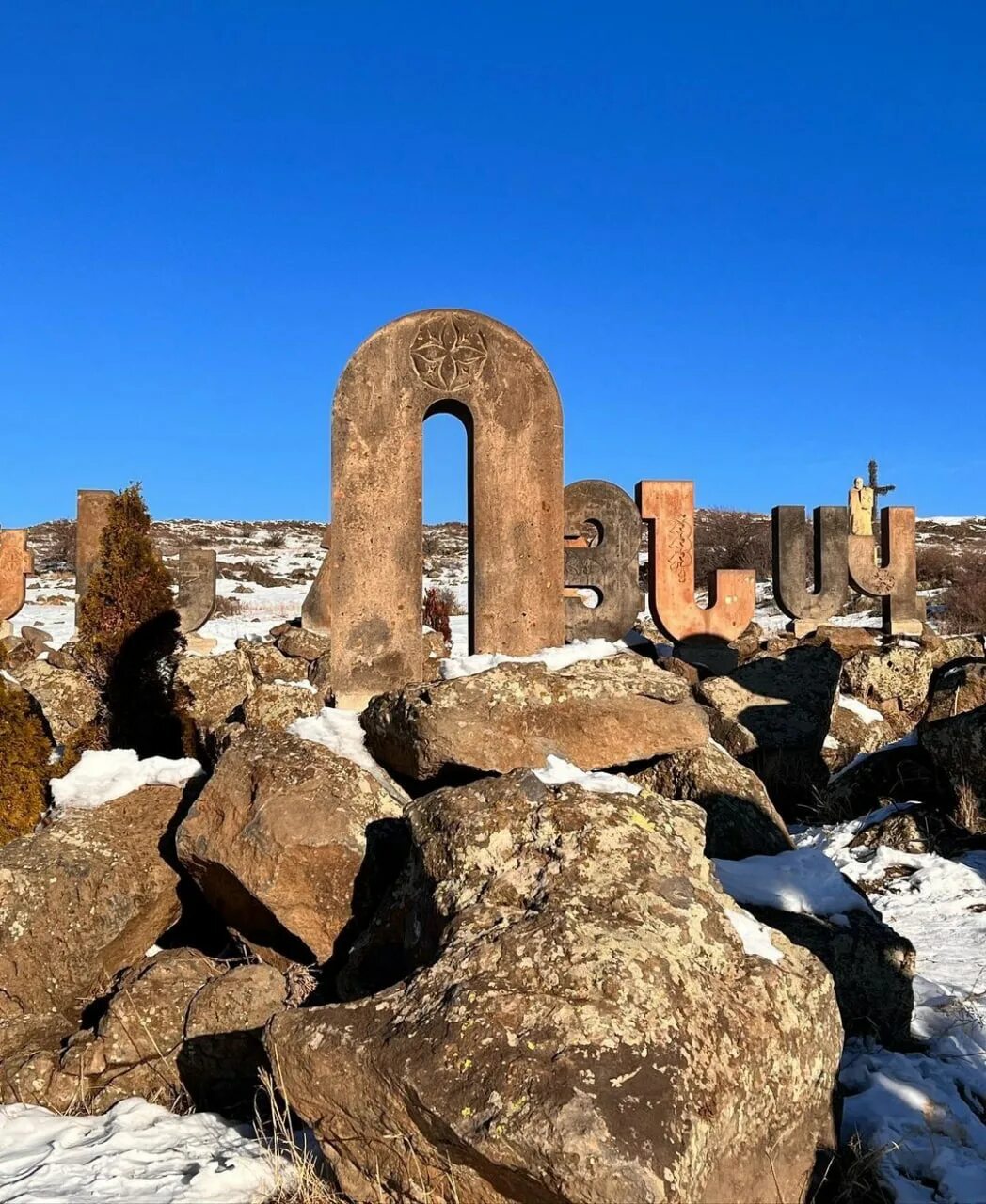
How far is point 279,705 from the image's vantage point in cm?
1026

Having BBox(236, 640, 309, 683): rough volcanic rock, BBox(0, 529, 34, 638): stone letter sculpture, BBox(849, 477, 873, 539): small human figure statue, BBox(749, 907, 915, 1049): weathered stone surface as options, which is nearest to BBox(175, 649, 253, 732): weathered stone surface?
BBox(236, 640, 309, 683): rough volcanic rock

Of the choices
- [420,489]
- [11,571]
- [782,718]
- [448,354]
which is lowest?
[782,718]

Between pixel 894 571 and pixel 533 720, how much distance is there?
41.5 ft

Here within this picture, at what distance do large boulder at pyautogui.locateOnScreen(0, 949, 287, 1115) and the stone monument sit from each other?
36.7ft

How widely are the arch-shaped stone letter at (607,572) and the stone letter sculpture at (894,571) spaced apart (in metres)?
5.46

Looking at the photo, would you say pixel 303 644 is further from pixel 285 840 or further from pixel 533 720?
pixel 285 840

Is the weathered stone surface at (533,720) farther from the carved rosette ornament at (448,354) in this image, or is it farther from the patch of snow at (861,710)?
the patch of snow at (861,710)

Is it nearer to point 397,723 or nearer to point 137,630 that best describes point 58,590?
point 137,630

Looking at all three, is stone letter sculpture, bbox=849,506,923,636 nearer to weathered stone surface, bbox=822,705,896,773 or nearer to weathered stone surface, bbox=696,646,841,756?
weathered stone surface, bbox=822,705,896,773

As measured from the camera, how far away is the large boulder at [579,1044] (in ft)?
8.41

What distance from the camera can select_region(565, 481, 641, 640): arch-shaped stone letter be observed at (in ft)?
39.1

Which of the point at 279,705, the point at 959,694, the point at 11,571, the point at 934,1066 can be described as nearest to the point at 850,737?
the point at 959,694

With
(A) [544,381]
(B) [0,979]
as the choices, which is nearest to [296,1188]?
(B) [0,979]

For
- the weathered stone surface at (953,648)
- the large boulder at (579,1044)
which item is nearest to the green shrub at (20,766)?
the large boulder at (579,1044)
